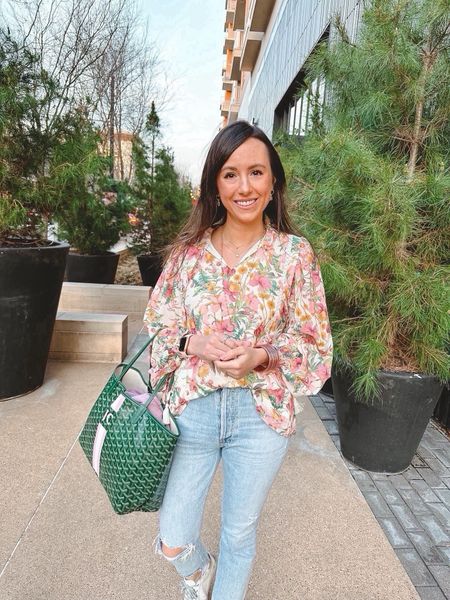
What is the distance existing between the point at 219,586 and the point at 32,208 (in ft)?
10.8

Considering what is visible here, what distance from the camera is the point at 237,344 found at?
4.02ft

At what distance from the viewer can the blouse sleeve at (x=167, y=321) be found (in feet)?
4.57

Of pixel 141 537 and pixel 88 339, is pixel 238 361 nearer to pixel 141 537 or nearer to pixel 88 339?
pixel 141 537

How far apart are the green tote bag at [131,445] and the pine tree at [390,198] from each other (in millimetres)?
1495

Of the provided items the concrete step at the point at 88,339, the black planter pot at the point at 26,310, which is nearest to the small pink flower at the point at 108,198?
the concrete step at the point at 88,339

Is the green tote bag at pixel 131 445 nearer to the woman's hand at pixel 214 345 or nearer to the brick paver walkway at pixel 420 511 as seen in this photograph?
the woman's hand at pixel 214 345

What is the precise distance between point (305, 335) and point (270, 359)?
0.16 metres

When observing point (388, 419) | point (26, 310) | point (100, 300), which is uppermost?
point (26, 310)

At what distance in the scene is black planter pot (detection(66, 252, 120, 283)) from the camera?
23.8 ft

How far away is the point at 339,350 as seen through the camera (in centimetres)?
262

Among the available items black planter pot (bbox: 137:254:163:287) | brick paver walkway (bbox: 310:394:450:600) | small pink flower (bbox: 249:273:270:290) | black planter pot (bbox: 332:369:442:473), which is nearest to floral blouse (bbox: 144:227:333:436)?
small pink flower (bbox: 249:273:270:290)

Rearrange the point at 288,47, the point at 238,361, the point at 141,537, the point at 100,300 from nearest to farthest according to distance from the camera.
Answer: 1. the point at 238,361
2. the point at 141,537
3. the point at 100,300
4. the point at 288,47

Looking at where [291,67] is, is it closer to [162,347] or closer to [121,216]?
[121,216]

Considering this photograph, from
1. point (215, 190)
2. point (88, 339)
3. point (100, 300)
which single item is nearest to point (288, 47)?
point (100, 300)
